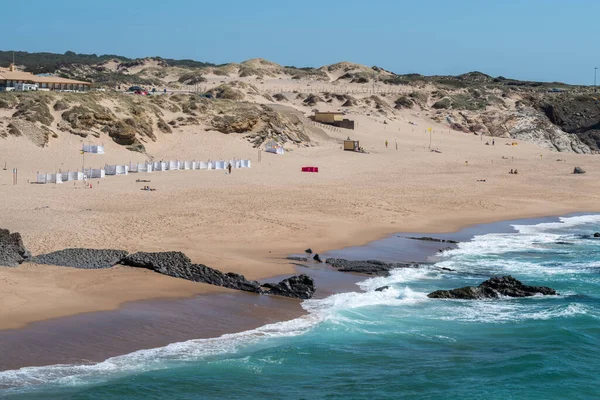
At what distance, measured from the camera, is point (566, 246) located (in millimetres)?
24547

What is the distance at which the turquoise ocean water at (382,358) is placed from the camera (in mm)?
11156

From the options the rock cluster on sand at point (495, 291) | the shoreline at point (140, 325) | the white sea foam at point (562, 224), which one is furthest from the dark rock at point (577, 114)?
the shoreline at point (140, 325)

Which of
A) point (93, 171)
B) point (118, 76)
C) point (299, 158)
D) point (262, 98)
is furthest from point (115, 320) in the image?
point (118, 76)

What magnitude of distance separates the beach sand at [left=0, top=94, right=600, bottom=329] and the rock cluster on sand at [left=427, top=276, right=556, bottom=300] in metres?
4.13

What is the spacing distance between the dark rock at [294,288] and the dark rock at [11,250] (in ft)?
17.9

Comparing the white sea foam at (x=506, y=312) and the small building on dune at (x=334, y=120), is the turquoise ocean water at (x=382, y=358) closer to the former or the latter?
the white sea foam at (x=506, y=312)

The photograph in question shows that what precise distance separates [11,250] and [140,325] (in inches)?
182

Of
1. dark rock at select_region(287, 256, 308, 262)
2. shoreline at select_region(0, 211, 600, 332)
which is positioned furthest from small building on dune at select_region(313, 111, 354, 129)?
dark rock at select_region(287, 256, 308, 262)

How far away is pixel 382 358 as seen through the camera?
12953 mm

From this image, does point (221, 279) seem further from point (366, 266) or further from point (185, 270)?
point (366, 266)

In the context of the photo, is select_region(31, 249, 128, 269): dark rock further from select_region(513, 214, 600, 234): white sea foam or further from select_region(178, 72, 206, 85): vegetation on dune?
select_region(178, 72, 206, 85): vegetation on dune

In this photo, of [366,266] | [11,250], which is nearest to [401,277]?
[366,266]

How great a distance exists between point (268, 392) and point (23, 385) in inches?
135

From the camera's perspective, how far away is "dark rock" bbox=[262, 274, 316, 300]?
1636cm
